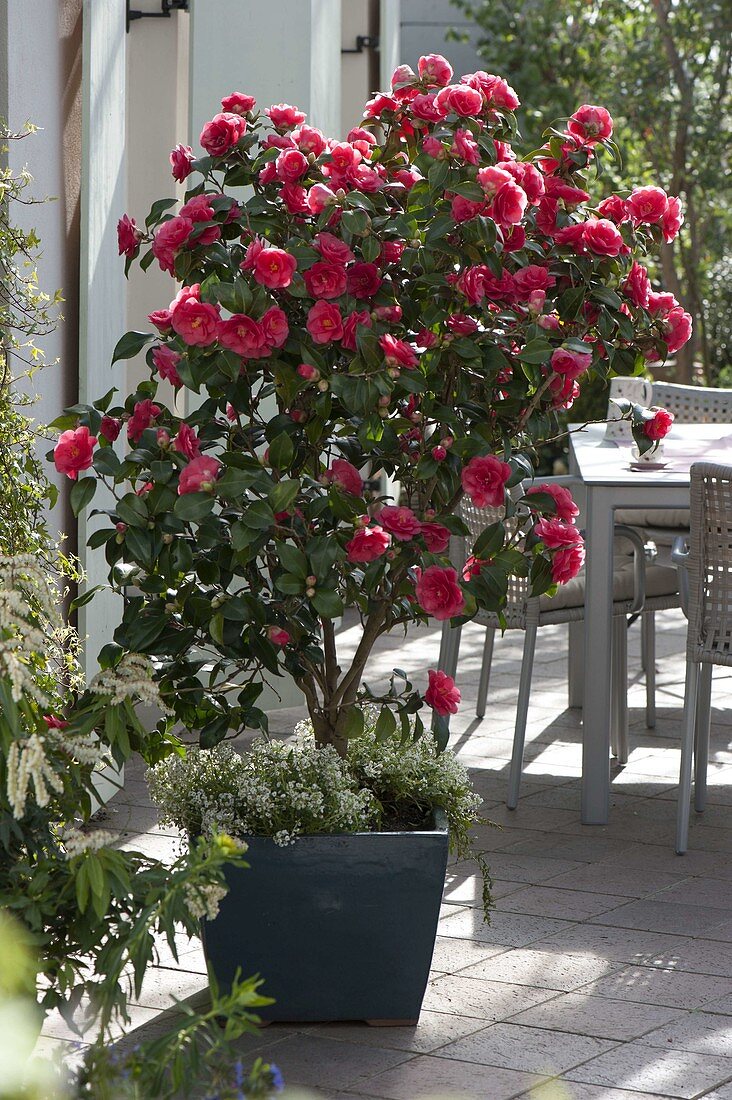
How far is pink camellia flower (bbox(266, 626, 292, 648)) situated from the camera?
2.97 meters

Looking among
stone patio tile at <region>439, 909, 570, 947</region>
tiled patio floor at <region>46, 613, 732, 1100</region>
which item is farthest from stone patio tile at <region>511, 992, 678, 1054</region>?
stone patio tile at <region>439, 909, 570, 947</region>

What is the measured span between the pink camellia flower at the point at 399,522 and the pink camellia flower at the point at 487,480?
0.40 ft

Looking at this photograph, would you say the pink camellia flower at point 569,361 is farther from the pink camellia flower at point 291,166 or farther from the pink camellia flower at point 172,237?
the pink camellia flower at point 172,237

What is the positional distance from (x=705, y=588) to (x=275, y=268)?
6.57 feet

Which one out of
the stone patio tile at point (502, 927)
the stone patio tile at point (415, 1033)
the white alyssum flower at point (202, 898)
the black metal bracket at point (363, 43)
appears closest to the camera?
the white alyssum flower at point (202, 898)

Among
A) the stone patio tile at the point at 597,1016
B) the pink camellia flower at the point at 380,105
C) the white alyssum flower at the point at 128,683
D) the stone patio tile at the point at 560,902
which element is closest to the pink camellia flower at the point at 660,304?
the pink camellia flower at the point at 380,105

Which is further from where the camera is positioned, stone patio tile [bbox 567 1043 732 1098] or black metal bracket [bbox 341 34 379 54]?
black metal bracket [bbox 341 34 379 54]

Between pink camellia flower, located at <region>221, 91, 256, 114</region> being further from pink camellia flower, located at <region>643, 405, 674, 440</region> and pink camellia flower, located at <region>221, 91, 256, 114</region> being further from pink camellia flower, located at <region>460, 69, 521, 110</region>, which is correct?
pink camellia flower, located at <region>643, 405, 674, 440</region>

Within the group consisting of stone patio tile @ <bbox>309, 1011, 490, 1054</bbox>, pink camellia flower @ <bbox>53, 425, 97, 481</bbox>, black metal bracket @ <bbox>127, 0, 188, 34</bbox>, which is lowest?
stone patio tile @ <bbox>309, 1011, 490, 1054</bbox>

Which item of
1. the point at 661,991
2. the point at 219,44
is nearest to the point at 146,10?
the point at 219,44

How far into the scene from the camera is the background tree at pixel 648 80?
10945 millimetres

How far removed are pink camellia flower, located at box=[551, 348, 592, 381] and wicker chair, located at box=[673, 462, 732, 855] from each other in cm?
138

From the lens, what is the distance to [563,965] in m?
3.47

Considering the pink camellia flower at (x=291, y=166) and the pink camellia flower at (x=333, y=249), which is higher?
the pink camellia flower at (x=291, y=166)
